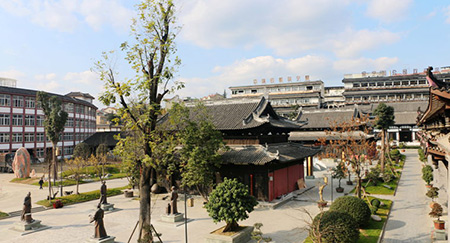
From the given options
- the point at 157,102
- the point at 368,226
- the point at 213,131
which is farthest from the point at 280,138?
the point at 157,102

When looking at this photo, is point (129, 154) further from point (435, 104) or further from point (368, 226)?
point (435, 104)

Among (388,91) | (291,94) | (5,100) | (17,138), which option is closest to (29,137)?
(17,138)

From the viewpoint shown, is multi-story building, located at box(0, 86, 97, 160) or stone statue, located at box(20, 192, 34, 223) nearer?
stone statue, located at box(20, 192, 34, 223)

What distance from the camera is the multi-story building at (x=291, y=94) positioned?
283 feet

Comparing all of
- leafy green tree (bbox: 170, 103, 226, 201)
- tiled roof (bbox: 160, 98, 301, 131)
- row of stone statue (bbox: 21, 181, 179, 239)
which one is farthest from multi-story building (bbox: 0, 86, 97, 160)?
leafy green tree (bbox: 170, 103, 226, 201)

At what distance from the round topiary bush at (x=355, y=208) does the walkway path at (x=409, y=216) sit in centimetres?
124

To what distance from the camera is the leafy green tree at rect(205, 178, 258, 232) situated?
14.7 metres

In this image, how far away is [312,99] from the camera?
284ft

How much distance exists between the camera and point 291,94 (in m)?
89.1

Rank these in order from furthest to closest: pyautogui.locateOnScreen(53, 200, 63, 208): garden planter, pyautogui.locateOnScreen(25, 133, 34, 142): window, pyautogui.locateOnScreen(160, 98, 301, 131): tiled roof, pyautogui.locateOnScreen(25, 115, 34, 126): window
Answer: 1. pyautogui.locateOnScreen(25, 115, 34, 126): window
2. pyautogui.locateOnScreen(25, 133, 34, 142): window
3. pyautogui.locateOnScreen(160, 98, 301, 131): tiled roof
4. pyautogui.locateOnScreen(53, 200, 63, 208): garden planter

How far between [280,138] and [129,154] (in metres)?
17.2

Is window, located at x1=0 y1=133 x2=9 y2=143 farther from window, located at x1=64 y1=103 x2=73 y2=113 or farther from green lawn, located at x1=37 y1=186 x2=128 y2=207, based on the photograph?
green lawn, located at x1=37 y1=186 x2=128 y2=207

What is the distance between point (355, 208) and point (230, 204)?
6.45 meters

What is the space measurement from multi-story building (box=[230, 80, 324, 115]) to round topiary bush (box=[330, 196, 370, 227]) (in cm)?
6814
